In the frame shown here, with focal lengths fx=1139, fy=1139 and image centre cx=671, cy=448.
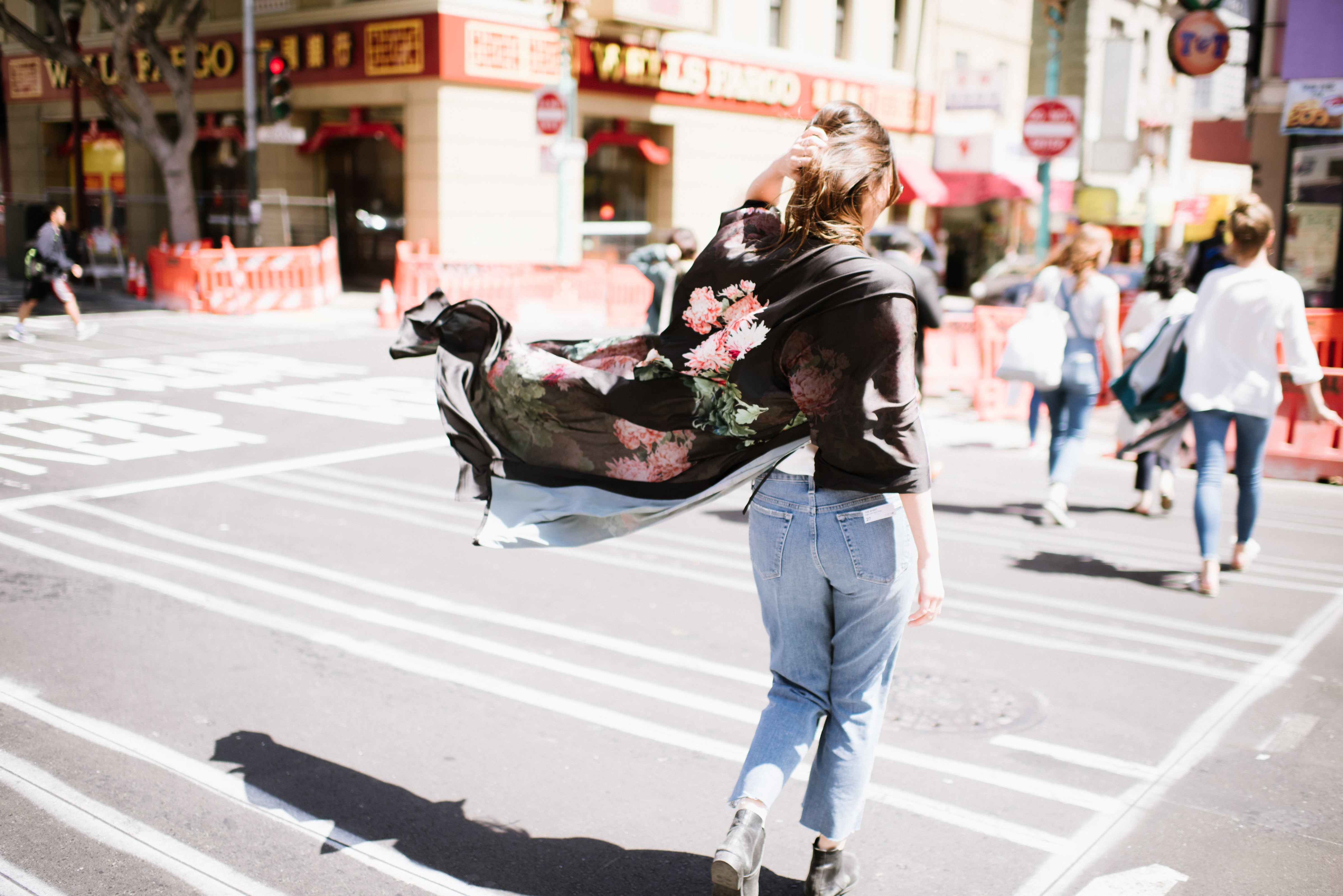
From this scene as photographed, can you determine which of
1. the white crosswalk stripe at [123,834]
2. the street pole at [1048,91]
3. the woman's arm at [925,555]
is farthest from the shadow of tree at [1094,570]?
the street pole at [1048,91]

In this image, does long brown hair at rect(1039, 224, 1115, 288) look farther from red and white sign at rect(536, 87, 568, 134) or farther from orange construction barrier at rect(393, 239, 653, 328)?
red and white sign at rect(536, 87, 568, 134)

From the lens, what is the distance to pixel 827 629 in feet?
9.37

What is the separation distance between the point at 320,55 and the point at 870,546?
74.6ft

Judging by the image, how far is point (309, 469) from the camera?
324 inches

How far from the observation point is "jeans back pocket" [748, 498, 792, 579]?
2805 millimetres

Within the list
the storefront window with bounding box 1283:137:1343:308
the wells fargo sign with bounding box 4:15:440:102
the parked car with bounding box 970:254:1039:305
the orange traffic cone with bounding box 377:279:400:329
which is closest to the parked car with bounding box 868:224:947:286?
the parked car with bounding box 970:254:1039:305

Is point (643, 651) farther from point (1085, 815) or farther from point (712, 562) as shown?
point (1085, 815)

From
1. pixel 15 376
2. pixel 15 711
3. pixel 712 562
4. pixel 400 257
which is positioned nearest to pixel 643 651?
pixel 712 562

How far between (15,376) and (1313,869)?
11780mm

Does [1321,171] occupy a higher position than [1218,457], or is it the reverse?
[1321,171]

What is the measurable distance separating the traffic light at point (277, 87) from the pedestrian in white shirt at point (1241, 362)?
57.2 ft

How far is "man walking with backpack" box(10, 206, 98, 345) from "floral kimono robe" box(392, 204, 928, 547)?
13007 millimetres

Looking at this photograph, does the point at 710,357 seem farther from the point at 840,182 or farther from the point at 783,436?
the point at 840,182

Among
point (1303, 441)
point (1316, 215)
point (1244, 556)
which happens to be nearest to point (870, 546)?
point (1244, 556)
